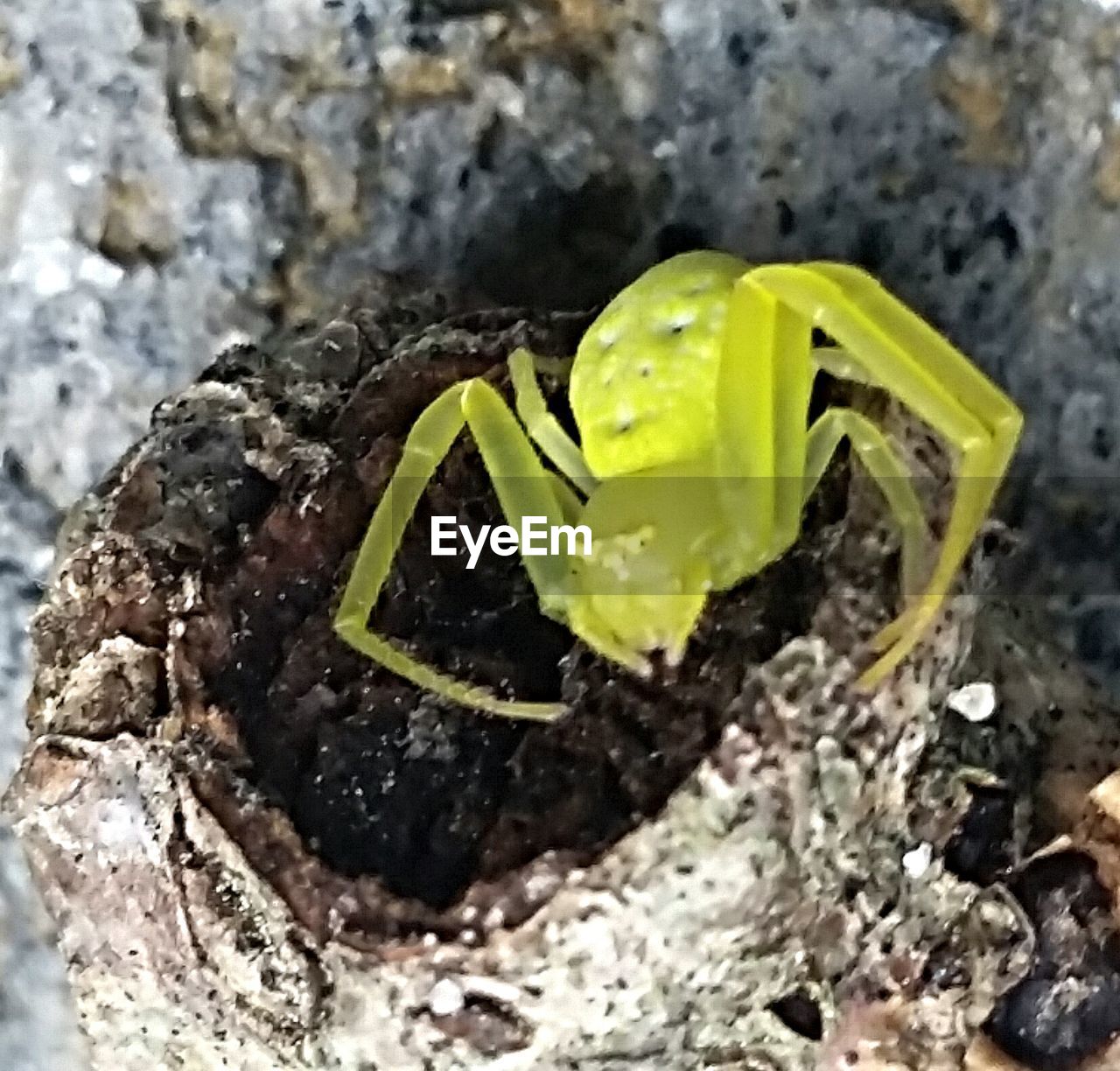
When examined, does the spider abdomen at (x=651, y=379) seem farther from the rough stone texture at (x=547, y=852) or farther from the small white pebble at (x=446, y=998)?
the small white pebble at (x=446, y=998)

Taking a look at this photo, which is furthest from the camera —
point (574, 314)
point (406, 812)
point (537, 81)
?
point (537, 81)

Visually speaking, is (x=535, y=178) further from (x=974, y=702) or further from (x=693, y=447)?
(x=974, y=702)

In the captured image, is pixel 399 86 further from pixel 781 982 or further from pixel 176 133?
pixel 781 982

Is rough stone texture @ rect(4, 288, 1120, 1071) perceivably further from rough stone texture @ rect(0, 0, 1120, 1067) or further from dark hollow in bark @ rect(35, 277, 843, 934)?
rough stone texture @ rect(0, 0, 1120, 1067)

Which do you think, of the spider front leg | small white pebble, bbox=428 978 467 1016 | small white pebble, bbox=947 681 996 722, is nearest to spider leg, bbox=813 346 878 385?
the spider front leg

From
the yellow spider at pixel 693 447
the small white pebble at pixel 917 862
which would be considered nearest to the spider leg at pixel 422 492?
the yellow spider at pixel 693 447

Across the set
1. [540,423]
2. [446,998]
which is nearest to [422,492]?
[540,423]

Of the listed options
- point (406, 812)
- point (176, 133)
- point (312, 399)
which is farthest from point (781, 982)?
point (176, 133)
